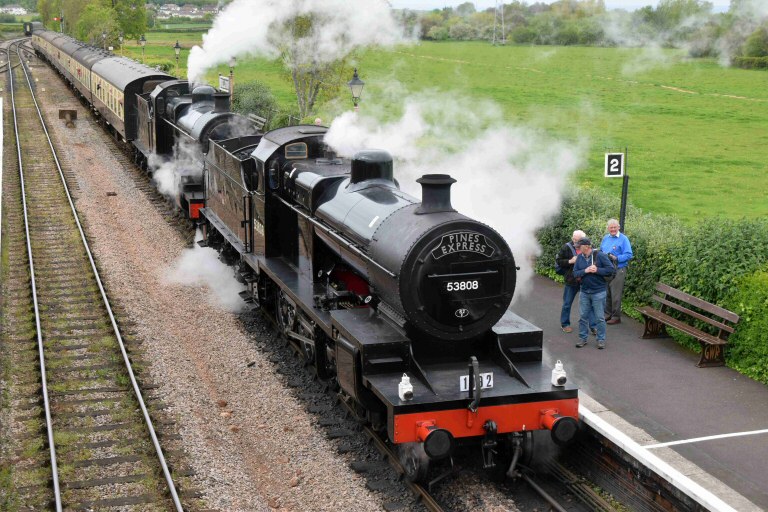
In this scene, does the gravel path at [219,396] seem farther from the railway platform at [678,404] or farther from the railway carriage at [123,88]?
the railway carriage at [123,88]

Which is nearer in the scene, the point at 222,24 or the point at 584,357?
the point at 584,357

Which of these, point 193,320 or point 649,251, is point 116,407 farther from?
point 649,251

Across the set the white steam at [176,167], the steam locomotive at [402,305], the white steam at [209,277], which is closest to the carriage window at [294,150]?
the steam locomotive at [402,305]

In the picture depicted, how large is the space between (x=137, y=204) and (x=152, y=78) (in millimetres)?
6580

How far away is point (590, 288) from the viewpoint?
34.8 ft

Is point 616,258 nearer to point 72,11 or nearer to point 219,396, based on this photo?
point 219,396

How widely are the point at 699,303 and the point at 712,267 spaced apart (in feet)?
1.64

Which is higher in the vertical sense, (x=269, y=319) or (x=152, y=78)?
(x=152, y=78)

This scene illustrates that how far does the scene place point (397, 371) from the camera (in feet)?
26.0

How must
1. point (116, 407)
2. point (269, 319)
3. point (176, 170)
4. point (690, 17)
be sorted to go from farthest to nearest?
point (176, 170)
point (269, 319)
point (116, 407)
point (690, 17)

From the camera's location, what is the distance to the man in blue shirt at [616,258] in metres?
11.0

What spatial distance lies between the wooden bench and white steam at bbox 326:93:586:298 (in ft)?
7.69

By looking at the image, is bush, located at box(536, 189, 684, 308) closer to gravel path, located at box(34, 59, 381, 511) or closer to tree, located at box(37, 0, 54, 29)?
gravel path, located at box(34, 59, 381, 511)

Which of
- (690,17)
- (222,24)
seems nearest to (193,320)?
(690,17)
